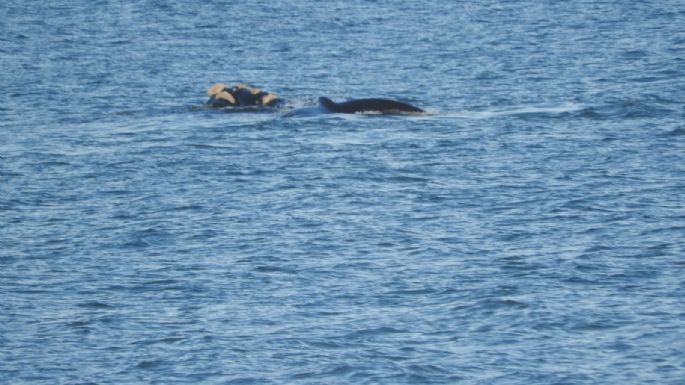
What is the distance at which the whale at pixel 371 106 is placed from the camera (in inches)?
1293

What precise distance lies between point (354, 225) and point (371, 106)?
1022cm

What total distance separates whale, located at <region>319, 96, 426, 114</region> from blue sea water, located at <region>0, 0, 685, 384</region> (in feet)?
2.66

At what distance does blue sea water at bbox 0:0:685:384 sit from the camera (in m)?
17.0

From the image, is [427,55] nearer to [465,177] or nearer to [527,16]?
[527,16]

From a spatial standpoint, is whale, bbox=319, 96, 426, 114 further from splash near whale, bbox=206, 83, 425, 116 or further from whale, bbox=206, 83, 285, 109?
whale, bbox=206, 83, 285, 109

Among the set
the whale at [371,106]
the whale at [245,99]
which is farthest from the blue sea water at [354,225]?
the whale at [371,106]

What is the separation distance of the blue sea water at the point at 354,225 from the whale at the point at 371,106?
0.81 metres

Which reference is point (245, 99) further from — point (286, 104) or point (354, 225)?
point (354, 225)

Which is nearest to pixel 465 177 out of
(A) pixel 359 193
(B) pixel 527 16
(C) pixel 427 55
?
(A) pixel 359 193

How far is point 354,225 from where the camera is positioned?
A: 23.0m

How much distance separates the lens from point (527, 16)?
2240 inches

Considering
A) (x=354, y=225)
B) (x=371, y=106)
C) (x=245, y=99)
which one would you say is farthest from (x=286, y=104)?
(x=354, y=225)

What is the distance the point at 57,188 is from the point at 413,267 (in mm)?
8705

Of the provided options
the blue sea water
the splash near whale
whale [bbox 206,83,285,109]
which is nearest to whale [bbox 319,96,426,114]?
the splash near whale
